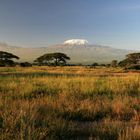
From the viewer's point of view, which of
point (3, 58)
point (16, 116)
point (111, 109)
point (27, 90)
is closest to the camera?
point (16, 116)

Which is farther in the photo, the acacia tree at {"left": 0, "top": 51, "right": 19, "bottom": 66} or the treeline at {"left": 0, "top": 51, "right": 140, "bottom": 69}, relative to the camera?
the acacia tree at {"left": 0, "top": 51, "right": 19, "bottom": 66}

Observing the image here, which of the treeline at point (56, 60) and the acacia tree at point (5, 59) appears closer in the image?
the treeline at point (56, 60)

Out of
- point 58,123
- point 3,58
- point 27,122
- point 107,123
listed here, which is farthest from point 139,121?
point 3,58

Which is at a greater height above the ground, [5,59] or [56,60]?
[5,59]

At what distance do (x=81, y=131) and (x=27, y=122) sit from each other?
1092mm

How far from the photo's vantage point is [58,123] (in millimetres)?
5965

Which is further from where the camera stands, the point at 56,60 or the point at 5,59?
the point at 56,60

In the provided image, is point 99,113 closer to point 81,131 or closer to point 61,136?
Result: point 81,131

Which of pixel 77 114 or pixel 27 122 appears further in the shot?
pixel 77 114

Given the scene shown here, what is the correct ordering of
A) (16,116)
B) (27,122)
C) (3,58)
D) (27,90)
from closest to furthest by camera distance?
(27,122) → (16,116) → (27,90) → (3,58)

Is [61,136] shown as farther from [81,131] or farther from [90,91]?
[90,91]

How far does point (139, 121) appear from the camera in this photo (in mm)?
6969

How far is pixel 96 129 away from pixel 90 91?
5.91m

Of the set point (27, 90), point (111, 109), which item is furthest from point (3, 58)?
point (111, 109)
